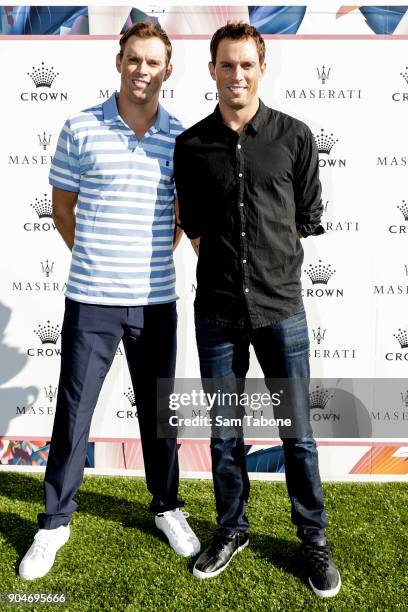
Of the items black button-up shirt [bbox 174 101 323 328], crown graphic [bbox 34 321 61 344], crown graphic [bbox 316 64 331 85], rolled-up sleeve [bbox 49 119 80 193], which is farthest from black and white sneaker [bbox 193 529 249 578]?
crown graphic [bbox 316 64 331 85]

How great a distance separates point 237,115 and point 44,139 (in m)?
1.34

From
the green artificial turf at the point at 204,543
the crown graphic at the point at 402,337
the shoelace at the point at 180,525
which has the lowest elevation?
the green artificial turf at the point at 204,543

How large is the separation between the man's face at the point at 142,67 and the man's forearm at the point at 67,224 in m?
0.57

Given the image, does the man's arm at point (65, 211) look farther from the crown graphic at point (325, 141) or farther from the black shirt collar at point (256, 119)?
the crown graphic at point (325, 141)

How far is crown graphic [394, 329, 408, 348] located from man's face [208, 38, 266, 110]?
163 centimetres

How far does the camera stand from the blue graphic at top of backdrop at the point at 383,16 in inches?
115

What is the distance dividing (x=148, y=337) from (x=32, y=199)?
1.18 m

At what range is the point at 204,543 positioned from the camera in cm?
269

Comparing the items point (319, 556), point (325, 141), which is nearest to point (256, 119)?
point (325, 141)

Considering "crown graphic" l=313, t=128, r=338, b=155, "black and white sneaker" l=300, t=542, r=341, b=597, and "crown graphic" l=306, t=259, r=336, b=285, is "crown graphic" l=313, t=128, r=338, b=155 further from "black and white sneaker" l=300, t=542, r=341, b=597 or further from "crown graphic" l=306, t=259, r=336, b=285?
"black and white sneaker" l=300, t=542, r=341, b=597

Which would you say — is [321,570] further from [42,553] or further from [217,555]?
[42,553]

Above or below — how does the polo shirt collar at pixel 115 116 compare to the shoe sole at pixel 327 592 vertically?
above

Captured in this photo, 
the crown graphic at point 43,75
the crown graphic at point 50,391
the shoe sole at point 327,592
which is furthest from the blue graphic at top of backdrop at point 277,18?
the shoe sole at point 327,592

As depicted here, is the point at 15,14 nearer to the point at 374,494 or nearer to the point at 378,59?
the point at 378,59
